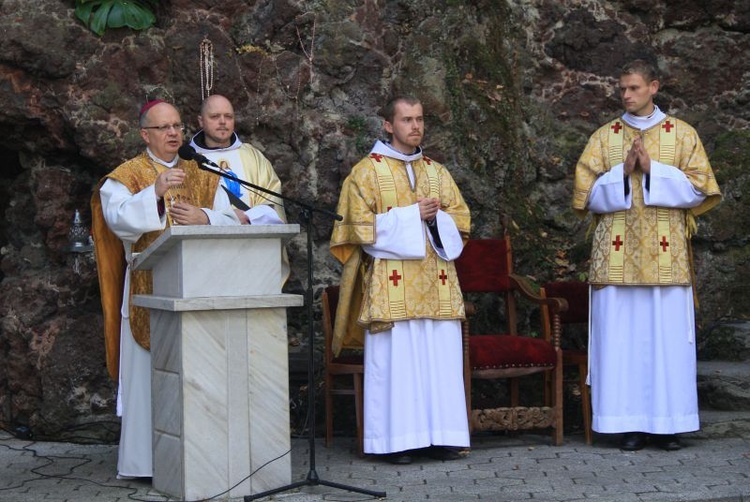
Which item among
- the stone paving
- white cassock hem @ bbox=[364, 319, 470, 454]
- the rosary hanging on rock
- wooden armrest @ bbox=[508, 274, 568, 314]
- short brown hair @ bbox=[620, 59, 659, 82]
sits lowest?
the stone paving

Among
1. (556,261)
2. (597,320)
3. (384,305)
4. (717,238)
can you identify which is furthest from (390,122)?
(717,238)

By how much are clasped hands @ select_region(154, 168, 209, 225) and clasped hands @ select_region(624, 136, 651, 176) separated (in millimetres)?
2653

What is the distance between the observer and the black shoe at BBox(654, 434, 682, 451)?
7867 mm

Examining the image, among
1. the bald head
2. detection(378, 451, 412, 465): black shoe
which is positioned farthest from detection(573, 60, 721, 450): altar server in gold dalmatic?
the bald head

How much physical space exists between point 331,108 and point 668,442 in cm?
350

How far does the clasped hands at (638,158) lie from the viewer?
7701mm

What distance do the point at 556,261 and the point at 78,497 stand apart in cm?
450

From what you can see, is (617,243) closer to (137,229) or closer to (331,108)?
(331,108)

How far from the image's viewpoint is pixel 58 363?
8.89 m

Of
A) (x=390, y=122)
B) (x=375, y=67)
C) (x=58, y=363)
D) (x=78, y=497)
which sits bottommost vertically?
(x=78, y=497)

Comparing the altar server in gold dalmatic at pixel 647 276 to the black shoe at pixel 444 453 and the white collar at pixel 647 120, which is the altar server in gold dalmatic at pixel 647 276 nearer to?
the white collar at pixel 647 120

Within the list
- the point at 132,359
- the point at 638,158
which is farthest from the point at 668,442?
the point at 132,359

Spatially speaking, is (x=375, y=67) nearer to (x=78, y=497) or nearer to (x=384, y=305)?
(x=384, y=305)

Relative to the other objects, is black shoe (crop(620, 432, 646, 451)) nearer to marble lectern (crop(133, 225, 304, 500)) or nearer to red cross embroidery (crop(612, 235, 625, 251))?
red cross embroidery (crop(612, 235, 625, 251))
